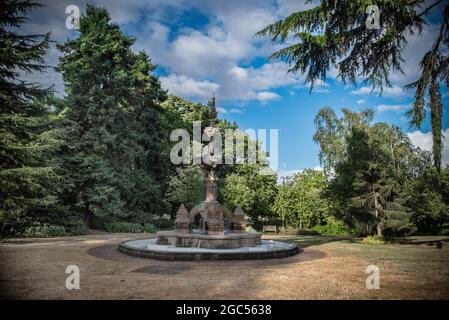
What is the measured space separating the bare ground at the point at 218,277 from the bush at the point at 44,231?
24.4 ft

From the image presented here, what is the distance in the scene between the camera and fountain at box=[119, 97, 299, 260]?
41.2 feet

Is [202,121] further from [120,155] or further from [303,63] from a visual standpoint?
[303,63]

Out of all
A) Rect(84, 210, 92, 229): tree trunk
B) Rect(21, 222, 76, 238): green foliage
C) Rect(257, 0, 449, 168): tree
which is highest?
Rect(257, 0, 449, 168): tree

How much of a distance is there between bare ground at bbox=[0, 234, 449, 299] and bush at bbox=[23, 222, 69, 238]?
7.45 meters

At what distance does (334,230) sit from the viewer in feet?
100

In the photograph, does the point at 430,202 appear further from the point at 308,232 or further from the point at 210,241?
the point at 210,241

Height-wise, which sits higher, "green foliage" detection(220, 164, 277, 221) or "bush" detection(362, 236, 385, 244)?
"green foliage" detection(220, 164, 277, 221)

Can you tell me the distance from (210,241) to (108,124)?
57.2ft

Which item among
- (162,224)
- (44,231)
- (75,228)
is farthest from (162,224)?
(44,231)

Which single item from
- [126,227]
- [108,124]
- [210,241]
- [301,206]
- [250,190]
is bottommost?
[126,227]

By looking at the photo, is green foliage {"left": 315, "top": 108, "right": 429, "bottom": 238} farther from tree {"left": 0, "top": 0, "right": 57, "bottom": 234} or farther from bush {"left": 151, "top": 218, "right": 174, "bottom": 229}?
tree {"left": 0, "top": 0, "right": 57, "bottom": 234}

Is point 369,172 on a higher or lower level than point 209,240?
higher

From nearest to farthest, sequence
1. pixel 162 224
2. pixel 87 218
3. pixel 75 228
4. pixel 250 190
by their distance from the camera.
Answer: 1. pixel 75 228
2. pixel 87 218
3. pixel 162 224
4. pixel 250 190

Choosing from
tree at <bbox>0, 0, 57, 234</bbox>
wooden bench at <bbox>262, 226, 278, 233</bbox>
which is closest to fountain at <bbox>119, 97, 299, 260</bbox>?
tree at <bbox>0, 0, 57, 234</bbox>
